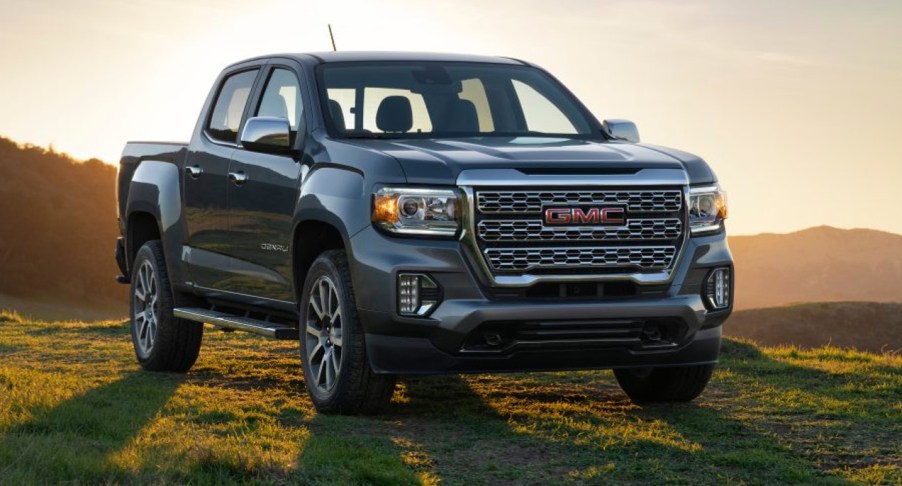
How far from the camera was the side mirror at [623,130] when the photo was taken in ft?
30.2

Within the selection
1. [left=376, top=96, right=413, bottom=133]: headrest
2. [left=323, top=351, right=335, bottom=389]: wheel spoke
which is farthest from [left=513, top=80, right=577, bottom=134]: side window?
[left=323, top=351, right=335, bottom=389]: wheel spoke

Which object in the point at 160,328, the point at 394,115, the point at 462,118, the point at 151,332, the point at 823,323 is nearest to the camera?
the point at 394,115

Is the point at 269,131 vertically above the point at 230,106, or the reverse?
the point at 230,106

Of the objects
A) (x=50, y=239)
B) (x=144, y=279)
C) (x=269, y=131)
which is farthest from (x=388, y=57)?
(x=50, y=239)

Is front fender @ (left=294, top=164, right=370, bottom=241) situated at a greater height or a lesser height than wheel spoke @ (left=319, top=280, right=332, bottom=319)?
greater

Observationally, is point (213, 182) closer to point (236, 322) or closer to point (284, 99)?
point (284, 99)

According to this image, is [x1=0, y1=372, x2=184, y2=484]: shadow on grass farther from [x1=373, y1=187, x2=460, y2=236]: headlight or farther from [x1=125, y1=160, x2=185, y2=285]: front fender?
[x1=373, y1=187, x2=460, y2=236]: headlight

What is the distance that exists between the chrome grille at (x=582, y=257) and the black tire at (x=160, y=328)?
3.93m

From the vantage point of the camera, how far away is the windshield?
8875 millimetres

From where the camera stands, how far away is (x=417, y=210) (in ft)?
24.9

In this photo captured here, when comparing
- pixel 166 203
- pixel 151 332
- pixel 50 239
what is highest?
pixel 166 203

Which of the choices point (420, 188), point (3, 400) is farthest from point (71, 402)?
point (420, 188)

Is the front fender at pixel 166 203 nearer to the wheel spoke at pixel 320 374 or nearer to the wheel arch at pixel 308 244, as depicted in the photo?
the wheel arch at pixel 308 244

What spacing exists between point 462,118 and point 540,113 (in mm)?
668
